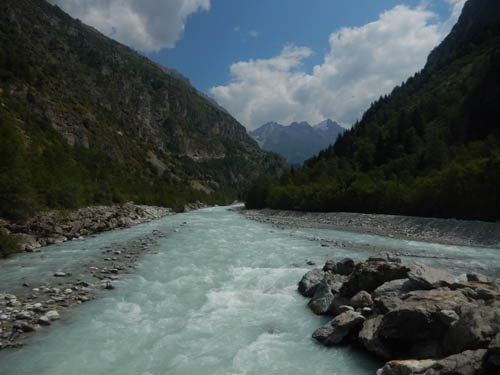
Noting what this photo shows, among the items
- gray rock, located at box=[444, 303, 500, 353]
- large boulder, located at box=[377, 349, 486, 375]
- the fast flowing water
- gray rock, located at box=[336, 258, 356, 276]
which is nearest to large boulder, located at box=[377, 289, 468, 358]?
gray rock, located at box=[444, 303, 500, 353]

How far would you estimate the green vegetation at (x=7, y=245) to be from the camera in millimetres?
16047

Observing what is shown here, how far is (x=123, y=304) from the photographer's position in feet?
31.9

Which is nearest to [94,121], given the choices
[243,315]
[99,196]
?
[99,196]

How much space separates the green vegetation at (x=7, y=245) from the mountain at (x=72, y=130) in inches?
201

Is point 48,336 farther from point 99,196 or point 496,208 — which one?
point 99,196

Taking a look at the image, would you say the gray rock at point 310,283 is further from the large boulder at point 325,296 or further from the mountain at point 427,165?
the mountain at point 427,165

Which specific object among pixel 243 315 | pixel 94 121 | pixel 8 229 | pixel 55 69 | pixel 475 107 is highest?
pixel 55 69

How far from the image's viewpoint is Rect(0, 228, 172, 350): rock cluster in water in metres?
7.52

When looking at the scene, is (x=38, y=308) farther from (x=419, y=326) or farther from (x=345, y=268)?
(x=345, y=268)

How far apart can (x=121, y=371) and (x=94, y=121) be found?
11679 centimetres

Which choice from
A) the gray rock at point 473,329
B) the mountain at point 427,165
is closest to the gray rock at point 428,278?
the gray rock at point 473,329

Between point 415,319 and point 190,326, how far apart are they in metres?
6.25

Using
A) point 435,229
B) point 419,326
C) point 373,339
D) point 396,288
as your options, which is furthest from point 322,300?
point 435,229

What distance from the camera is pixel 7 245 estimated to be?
1634 centimetres
